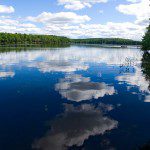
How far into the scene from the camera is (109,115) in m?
22.9

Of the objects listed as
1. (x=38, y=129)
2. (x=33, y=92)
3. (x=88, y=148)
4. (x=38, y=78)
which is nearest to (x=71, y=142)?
(x=88, y=148)

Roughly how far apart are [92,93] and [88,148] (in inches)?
664

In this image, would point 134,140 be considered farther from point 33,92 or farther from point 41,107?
point 33,92

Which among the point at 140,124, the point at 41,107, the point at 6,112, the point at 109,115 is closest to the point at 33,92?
the point at 41,107

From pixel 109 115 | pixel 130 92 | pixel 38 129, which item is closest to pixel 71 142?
pixel 38 129

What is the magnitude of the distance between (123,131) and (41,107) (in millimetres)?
8844

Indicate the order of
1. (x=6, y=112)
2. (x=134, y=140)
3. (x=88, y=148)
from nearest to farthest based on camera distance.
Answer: (x=88, y=148) < (x=134, y=140) < (x=6, y=112)

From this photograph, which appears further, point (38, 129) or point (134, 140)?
point (38, 129)

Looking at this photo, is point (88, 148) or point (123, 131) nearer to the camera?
point (88, 148)

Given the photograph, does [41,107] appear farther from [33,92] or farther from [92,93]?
[92,93]

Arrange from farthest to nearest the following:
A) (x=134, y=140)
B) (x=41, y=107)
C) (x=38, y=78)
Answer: (x=38, y=78) < (x=41, y=107) < (x=134, y=140)

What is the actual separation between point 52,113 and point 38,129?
429 centimetres

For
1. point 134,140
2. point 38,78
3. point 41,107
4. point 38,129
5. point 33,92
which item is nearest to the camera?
point 134,140

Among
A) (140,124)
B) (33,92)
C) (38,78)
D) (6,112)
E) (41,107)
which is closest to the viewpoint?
(140,124)
